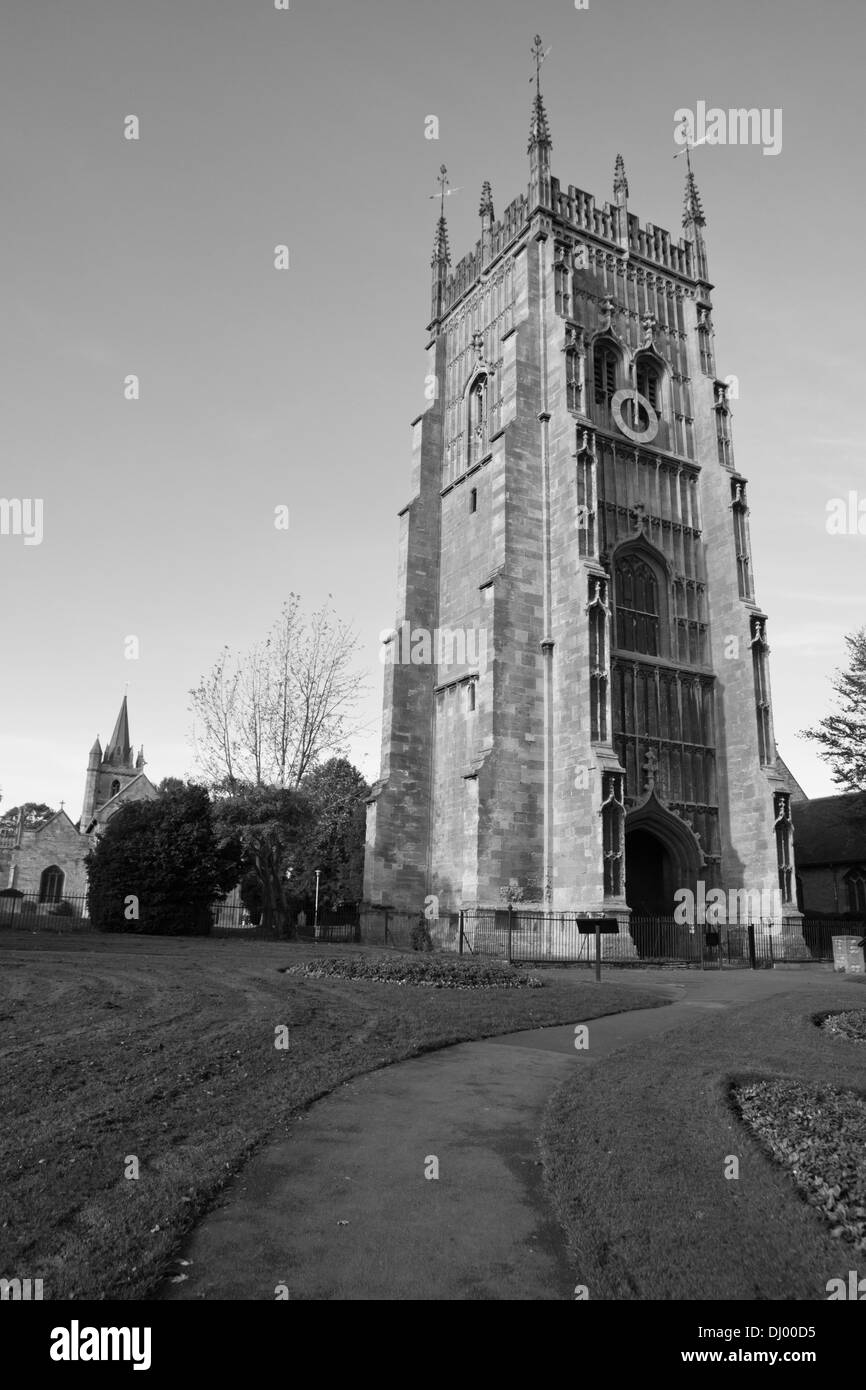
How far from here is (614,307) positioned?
35.8m

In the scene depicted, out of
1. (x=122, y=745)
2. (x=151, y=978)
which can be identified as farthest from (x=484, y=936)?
(x=122, y=745)

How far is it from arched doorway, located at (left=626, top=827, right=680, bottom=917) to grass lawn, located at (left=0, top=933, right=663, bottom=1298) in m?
14.0

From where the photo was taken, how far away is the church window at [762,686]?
30.5 m

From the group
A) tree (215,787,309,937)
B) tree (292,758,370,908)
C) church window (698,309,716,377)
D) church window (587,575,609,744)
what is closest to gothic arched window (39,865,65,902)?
tree (292,758,370,908)

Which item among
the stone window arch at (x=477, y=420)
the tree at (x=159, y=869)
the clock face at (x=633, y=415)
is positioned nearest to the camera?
the tree at (x=159, y=869)

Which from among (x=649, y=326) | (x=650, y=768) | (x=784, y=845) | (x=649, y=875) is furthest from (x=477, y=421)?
(x=784, y=845)

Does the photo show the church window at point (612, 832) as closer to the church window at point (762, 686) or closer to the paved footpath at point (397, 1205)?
the church window at point (762, 686)

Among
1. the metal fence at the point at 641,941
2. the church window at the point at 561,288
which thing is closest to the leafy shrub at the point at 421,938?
the metal fence at the point at 641,941

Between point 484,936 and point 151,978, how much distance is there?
13180mm

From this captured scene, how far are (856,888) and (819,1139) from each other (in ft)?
133

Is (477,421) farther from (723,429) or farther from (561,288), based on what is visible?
(723,429)

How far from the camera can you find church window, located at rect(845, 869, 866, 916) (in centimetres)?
4169

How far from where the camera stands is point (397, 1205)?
505cm

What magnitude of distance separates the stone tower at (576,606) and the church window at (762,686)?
12cm
